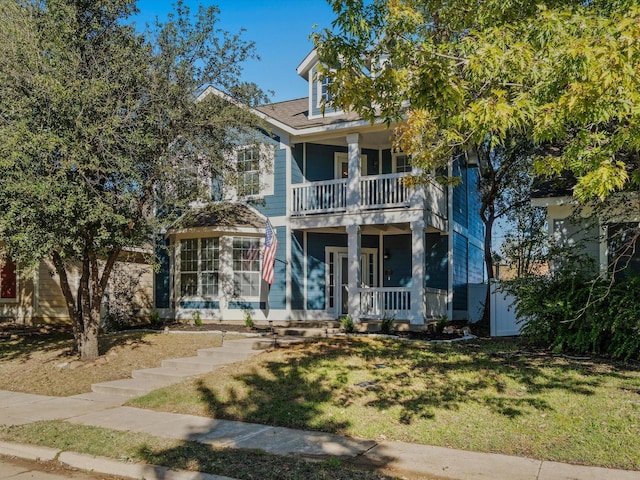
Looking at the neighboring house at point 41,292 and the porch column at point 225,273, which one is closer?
the porch column at point 225,273

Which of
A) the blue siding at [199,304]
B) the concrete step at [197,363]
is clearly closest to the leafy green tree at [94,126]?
the concrete step at [197,363]

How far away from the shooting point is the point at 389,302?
16.1 m

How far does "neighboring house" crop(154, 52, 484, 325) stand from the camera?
1691 cm

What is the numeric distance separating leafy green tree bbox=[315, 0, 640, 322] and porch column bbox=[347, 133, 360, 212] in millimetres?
6528

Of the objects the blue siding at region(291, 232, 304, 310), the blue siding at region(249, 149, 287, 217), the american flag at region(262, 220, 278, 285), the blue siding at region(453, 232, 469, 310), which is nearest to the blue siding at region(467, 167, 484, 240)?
the blue siding at region(453, 232, 469, 310)

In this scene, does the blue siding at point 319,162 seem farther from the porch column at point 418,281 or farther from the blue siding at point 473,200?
the blue siding at point 473,200

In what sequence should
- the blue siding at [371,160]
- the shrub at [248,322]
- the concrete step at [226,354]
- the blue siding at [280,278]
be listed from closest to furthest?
1. the concrete step at [226,354]
2. the shrub at [248,322]
3. the blue siding at [280,278]
4. the blue siding at [371,160]

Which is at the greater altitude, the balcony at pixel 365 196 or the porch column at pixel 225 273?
the balcony at pixel 365 196

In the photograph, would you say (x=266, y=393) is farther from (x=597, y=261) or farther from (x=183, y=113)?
(x=597, y=261)

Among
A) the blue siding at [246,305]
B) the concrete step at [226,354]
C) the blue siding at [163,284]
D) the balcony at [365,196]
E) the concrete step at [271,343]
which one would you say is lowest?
the concrete step at [226,354]

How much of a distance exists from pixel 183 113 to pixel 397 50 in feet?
18.6

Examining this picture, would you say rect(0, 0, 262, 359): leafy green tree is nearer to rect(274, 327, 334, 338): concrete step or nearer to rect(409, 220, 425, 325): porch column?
rect(274, 327, 334, 338): concrete step

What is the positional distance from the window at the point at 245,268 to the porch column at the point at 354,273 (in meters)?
3.36

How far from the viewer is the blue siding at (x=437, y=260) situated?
18016 millimetres
